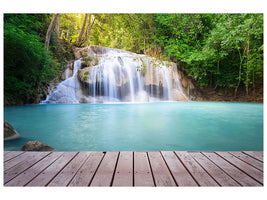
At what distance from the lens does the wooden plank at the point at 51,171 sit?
3.31 feet

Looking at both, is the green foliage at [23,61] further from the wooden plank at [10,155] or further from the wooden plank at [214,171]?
the wooden plank at [214,171]

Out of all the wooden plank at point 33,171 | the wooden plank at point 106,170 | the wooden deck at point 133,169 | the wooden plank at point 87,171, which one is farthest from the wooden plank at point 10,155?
the wooden plank at point 106,170

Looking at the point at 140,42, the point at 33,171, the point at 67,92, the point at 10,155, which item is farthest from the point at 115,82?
the point at 33,171

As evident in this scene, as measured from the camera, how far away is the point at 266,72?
1.29 m

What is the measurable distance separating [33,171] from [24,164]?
0.15 meters

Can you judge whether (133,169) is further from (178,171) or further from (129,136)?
(129,136)

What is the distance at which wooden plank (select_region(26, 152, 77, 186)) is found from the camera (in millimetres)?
1008

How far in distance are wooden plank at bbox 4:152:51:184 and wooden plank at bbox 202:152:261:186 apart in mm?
1298

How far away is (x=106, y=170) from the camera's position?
1.15 meters

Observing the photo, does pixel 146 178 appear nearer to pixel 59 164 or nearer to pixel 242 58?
pixel 59 164

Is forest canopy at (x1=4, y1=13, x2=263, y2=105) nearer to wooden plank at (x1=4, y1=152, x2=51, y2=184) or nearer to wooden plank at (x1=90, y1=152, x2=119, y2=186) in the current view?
wooden plank at (x1=90, y1=152, x2=119, y2=186)
